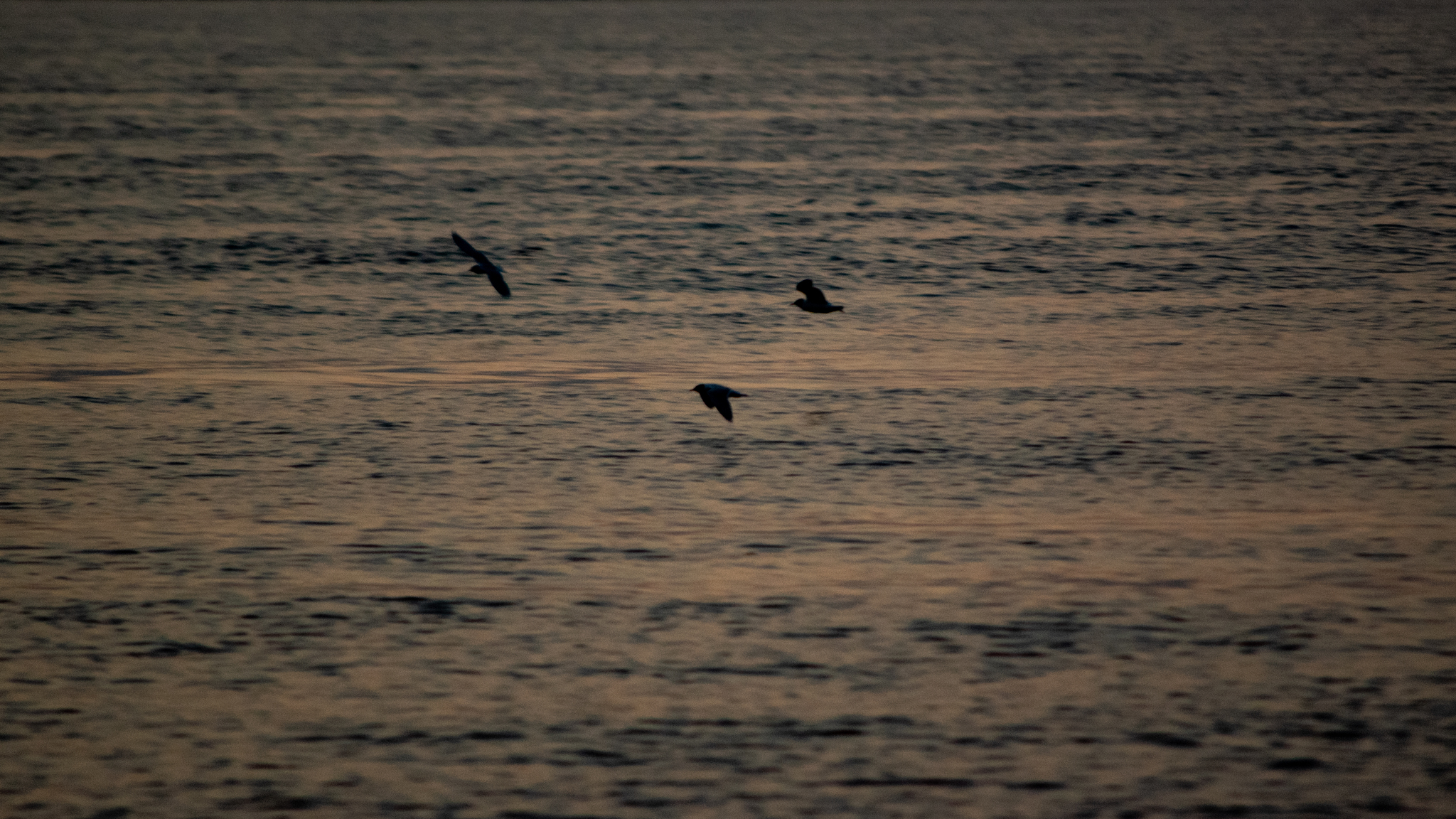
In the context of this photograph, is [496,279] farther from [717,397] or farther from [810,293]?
[810,293]

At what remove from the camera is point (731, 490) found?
7.27 meters

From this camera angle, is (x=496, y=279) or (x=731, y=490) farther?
(x=496, y=279)

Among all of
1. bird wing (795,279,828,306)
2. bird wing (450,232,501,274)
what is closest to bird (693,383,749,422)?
bird wing (795,279,828,306)

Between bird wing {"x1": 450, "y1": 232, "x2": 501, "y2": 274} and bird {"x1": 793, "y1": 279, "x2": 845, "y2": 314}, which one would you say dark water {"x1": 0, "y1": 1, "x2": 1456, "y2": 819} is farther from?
bird wing {"x1": 450, "y1": 232, "x2": 501, "y2": 274}

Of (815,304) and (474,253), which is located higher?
(474,253)

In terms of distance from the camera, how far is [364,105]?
2197cm

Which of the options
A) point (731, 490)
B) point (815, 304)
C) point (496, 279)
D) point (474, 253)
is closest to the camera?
point (731, 490)

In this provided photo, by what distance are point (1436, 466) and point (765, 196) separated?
8.17 metres

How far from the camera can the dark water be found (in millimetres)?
5078

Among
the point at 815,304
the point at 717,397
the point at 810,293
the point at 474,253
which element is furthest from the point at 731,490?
the point at 815,304

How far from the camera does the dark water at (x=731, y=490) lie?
5078 millimetres

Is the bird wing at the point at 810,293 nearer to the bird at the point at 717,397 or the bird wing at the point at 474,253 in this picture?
the bird at the point at 717,397

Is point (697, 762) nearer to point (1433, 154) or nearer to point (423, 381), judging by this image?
point (423, 381)

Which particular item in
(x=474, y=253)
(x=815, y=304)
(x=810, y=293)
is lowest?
(x=815, y=304)
